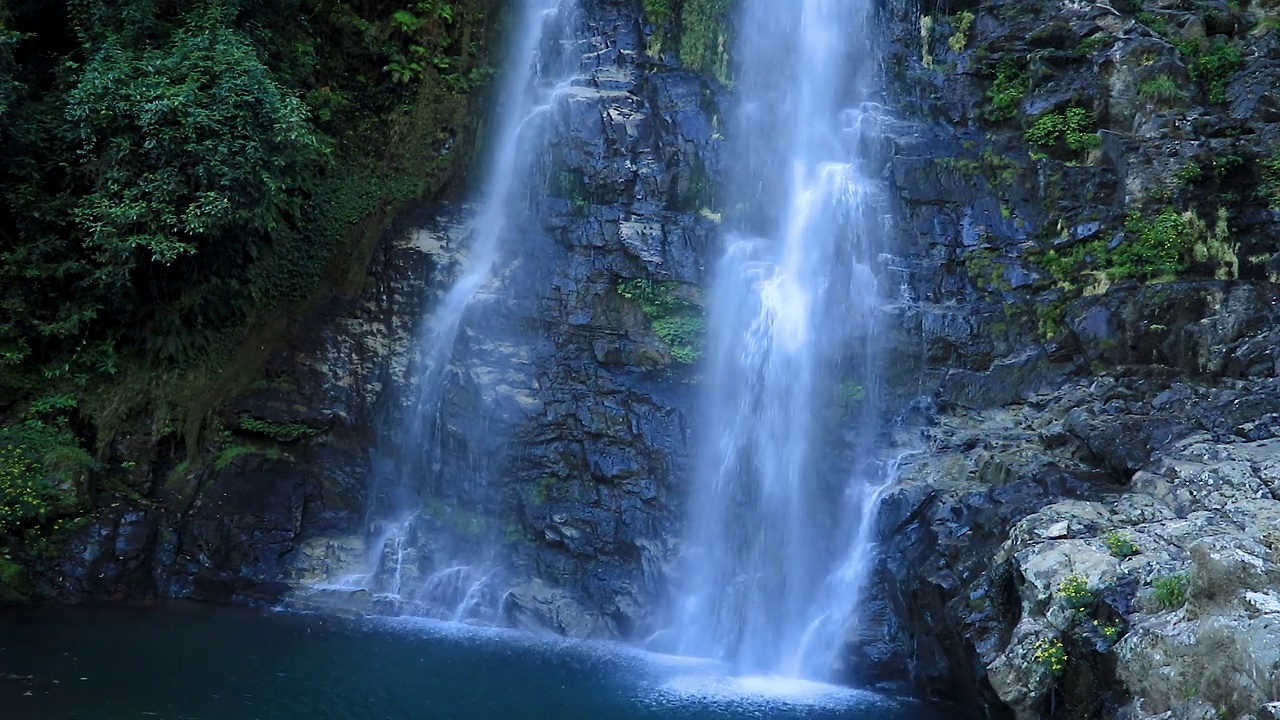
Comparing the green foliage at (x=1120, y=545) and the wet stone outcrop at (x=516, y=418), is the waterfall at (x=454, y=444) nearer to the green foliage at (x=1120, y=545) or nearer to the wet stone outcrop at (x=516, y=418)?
the wet stone outcrop at (x=516, y=418)

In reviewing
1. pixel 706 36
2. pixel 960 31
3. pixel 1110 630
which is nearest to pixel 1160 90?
pixel 960 31

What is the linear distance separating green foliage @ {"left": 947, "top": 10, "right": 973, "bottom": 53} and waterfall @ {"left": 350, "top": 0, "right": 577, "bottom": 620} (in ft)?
21.8

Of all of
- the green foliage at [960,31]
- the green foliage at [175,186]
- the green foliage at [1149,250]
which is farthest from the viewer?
the green foliage at [960,31]

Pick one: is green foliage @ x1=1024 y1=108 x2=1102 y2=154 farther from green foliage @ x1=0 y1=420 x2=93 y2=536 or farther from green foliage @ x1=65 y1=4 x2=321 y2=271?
green foliage @ x1=0 y1=420 x2=93 y2=536

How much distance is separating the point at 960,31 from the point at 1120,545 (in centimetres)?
1080

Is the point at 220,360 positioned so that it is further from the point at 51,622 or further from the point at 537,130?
the point at 537,130

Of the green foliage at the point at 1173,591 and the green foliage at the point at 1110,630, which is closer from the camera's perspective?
the green foliage at the point at 1173,591

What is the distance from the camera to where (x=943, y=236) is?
1465 centimetres

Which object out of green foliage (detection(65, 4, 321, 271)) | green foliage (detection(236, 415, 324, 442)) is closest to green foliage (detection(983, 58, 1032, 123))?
green foliage (detection(65, 4, 321, 271))

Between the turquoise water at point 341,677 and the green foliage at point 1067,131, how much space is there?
892 centimetres

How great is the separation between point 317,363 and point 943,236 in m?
9.80

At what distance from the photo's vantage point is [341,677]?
10742 millimetres

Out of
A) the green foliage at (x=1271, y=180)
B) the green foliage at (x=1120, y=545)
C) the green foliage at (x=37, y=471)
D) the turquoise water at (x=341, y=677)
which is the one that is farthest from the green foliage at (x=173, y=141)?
the green foliage at (x=1271, y=180)

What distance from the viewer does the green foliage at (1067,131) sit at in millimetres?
14648
